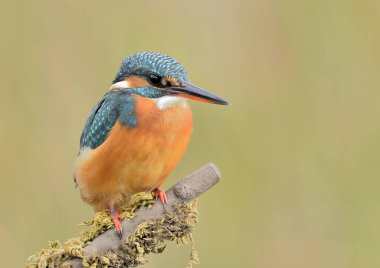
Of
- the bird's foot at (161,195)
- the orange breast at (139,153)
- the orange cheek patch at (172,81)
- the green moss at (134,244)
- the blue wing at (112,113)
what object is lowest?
the green moss at (134,244)

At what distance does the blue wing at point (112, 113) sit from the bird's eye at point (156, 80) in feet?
0.26

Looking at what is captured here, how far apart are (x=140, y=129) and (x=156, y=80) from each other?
0.16 meters

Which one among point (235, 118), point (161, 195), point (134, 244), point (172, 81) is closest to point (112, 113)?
point (172, 81)

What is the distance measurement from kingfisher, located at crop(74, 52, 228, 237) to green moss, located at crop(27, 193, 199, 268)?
373 mm

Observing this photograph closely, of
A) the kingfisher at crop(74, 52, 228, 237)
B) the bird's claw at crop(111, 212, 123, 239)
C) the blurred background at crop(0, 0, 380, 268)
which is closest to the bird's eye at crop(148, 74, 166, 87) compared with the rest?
Result: the kingfisher at crop(74, 52, 228, 237)

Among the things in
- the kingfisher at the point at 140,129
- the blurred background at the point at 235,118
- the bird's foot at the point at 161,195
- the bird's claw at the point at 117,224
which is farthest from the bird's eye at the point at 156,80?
the blurred background at the point at 235,118

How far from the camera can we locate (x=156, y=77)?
2.45m

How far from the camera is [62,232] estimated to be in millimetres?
3312

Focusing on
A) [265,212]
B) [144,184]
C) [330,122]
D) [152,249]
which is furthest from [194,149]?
[152,249]

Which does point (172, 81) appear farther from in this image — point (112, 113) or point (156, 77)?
point (112, 113)

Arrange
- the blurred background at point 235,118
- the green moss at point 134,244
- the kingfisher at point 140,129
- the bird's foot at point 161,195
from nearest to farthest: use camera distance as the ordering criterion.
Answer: the green moss at point 134,244 → the bird's foot at point 161,195 → the kingfisher at point 140,129 → the blurred background at point 235,118

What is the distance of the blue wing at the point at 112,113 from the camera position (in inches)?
96.8

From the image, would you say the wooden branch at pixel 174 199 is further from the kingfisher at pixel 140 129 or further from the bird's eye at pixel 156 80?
the bird's eye at pixel 156 80

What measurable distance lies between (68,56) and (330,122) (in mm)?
1222
